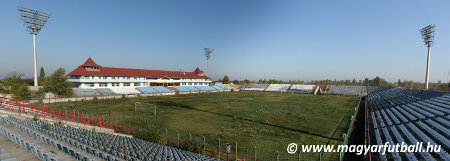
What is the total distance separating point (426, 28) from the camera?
137 ft

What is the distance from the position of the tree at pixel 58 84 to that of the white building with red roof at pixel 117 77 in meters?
7.95

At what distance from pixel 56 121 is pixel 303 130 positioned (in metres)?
22.3

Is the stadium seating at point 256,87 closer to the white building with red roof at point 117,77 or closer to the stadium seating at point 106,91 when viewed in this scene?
the white building with red roof at point 117,77

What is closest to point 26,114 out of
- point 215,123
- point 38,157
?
point 38,157

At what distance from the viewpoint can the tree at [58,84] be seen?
37.8 m

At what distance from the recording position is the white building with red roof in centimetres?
4814

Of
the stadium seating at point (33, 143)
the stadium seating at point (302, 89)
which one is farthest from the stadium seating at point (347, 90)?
the stadium seating at point (33, 143)

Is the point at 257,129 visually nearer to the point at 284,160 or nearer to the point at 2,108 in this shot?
the point at 284,160

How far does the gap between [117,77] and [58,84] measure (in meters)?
16.9

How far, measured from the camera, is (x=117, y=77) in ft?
179
